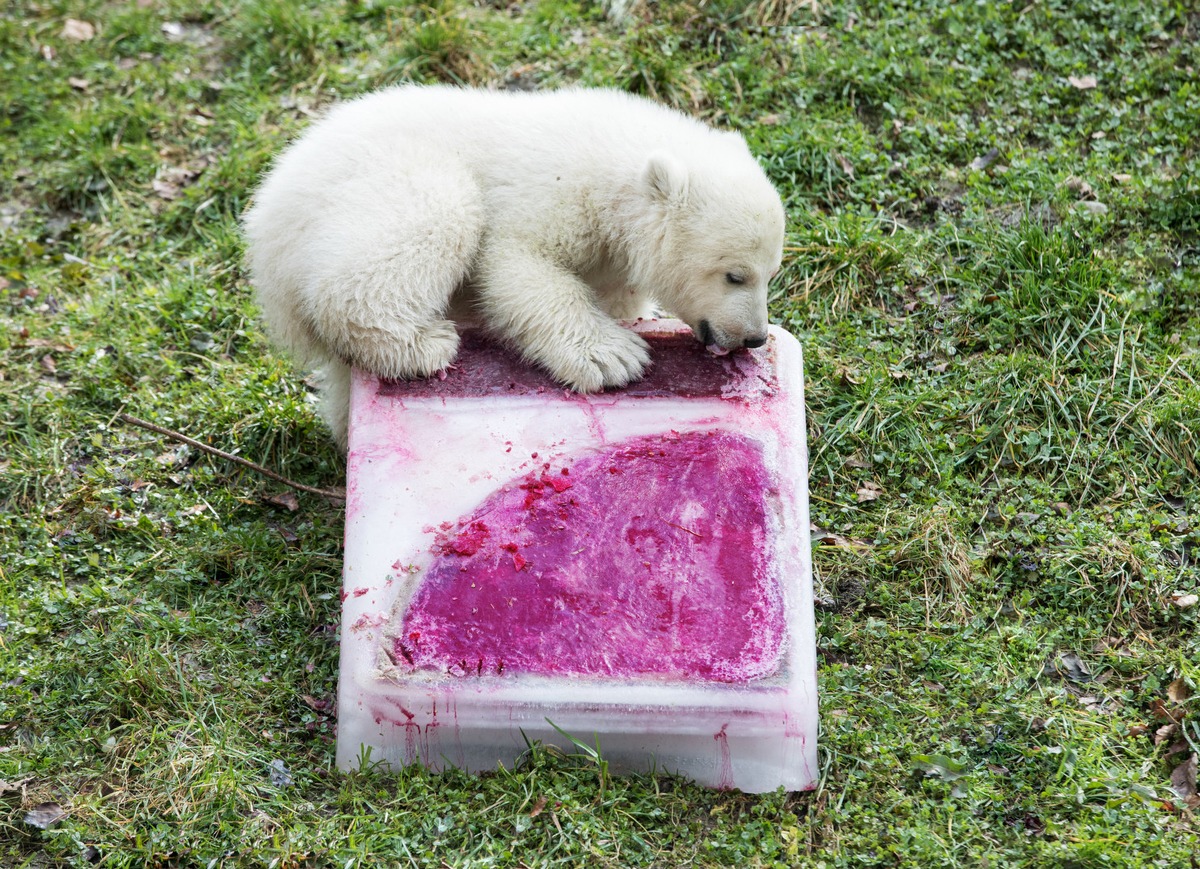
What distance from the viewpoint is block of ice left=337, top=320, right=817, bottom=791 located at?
3912mm

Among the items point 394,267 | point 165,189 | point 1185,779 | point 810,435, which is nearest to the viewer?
point 1185,779

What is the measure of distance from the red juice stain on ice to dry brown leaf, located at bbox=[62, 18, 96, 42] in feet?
18.7

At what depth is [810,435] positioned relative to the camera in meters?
5.50

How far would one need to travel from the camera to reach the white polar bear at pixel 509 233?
458cm

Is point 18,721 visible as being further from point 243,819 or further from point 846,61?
point 846,61

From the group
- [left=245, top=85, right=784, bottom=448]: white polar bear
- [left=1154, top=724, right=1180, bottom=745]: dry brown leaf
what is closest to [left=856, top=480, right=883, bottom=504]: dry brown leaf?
[left=245, top=85, right=784, bottom=448]: white polar bear

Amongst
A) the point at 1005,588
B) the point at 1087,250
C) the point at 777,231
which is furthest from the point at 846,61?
the point at 1005,588

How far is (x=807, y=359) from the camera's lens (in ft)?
19.0

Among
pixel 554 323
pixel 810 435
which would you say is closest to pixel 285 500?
pixel 554 323

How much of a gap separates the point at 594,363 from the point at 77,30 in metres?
5.59

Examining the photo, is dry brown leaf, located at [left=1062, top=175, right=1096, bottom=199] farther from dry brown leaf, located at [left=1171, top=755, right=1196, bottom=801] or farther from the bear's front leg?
dry brown leaf, located at [left=1171, top=755, right=1196, bottom=801]

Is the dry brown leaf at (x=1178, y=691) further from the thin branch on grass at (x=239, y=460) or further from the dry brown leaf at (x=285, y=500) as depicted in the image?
the dry brown leaf at (x=285, y=500)

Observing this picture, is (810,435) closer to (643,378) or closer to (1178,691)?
(643,378)

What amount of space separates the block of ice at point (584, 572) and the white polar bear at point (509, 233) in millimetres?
176
